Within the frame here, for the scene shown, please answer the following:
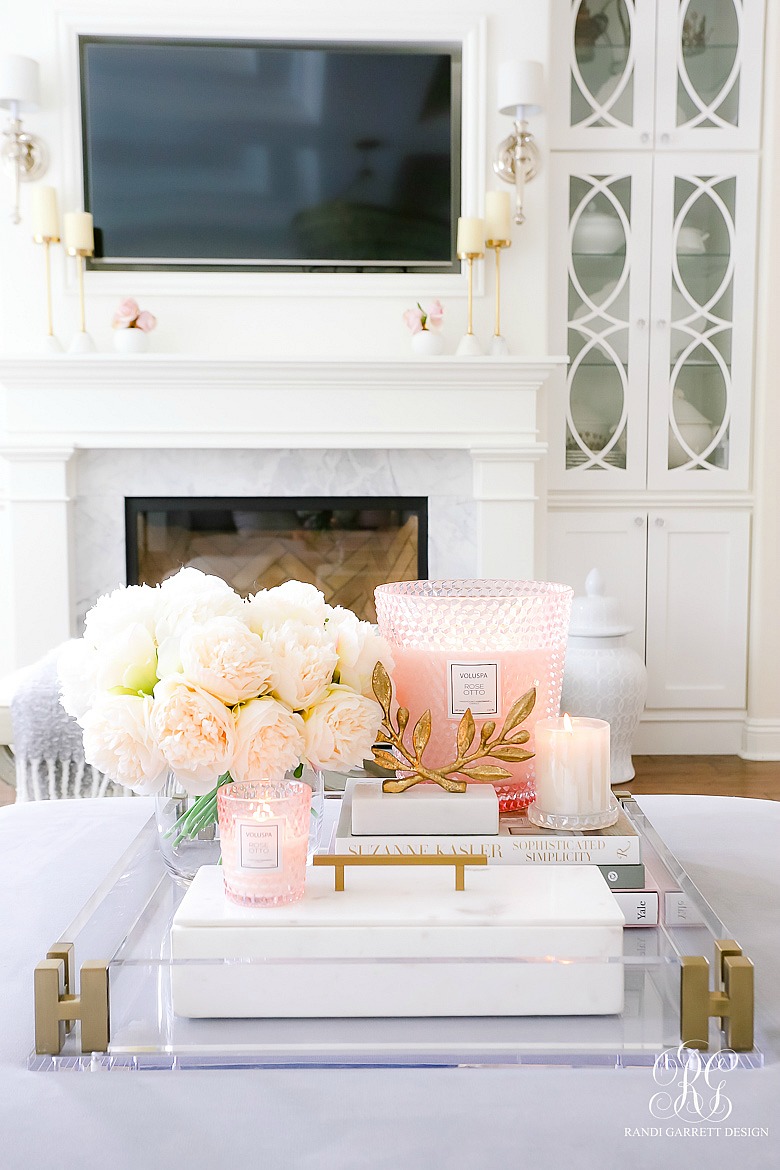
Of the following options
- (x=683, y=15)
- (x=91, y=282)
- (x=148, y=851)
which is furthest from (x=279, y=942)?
(x=683, y=15)

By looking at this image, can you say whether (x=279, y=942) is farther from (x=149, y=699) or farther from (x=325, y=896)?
(x=149, y=699)

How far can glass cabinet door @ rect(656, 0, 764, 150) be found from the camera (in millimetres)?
3387

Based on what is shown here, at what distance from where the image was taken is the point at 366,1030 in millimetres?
645

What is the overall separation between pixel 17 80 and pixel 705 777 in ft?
9.91

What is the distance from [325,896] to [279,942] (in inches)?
2.1

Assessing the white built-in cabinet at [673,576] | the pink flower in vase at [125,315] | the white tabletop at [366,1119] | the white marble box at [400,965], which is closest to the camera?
the white tabletop at [366,1119]

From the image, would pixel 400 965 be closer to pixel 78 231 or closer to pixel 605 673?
pixel 605 673

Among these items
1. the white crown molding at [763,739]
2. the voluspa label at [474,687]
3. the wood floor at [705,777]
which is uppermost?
the voluspa label at [474,687]

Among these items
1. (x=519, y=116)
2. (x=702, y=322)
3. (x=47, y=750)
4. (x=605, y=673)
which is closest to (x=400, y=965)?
(x=47, y=750)

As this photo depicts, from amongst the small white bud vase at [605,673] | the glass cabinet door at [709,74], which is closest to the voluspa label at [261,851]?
the small white bud vase at [605,673]

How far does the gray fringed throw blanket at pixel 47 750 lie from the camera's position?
155 centimetres

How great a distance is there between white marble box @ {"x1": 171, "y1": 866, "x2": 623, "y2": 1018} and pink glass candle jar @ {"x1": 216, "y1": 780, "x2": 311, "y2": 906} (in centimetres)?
3

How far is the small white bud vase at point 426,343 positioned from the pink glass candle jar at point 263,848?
2.61 metres

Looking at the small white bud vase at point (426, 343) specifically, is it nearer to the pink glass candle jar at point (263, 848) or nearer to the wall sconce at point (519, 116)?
the wall sconce at point (519, 116)
